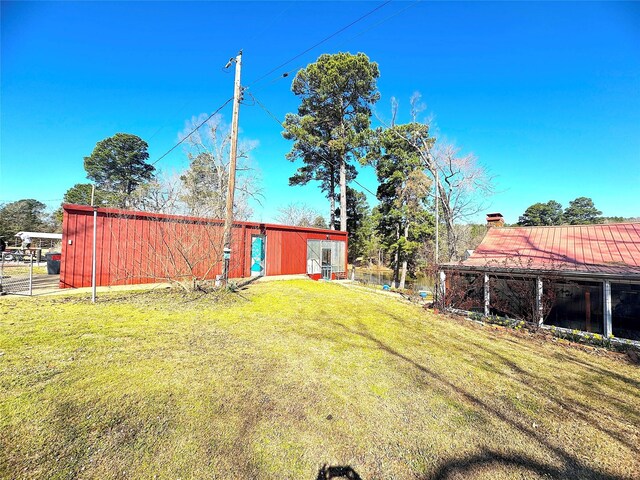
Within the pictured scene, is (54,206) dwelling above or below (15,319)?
above

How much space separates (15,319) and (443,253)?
20.5 metres

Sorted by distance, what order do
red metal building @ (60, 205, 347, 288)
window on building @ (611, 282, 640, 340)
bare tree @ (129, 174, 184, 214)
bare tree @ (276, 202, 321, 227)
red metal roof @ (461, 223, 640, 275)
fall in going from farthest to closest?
bare tree @ (276, 202, 321, 227) → bare tree @ (129, 174, 184, 214) → red metal building @ (60, 205, 347, 288) → red metal roof @ (461, 223, 640, 275) → window on building @ (611, 282, 640, 340)

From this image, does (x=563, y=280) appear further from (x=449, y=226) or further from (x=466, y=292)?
(x=449, y=226)

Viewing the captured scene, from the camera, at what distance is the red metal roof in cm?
632

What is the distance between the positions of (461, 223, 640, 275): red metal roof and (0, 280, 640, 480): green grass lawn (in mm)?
2244

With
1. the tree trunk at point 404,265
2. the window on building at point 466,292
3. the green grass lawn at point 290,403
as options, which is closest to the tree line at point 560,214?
the tree trunk at point 404,265

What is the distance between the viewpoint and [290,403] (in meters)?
Answer: 2.74

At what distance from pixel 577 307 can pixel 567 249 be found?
6.24ft

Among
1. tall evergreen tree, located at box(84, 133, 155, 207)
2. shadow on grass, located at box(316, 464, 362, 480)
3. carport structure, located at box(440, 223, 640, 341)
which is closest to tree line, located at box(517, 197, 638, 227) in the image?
carport structure, located at box(440, 223, 640, 341)

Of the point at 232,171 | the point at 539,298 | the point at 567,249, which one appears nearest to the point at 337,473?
the point at 539,298

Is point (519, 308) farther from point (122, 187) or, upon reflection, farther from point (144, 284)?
point (122, 187)

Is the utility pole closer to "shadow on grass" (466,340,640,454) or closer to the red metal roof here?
"shadow on grass" (466,340,640,454)

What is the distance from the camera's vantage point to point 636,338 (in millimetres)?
5582

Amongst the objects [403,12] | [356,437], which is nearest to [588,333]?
[356,437]
